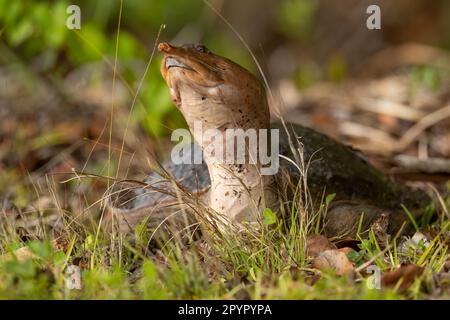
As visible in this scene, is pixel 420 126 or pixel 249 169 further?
pixel 420 126

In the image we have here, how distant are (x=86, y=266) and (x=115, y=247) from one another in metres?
0.13

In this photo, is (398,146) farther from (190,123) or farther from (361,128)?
(190,123)

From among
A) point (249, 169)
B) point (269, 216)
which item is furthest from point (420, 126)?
point (269, 216)

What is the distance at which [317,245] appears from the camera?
110 inches

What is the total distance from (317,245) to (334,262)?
189 millimetres

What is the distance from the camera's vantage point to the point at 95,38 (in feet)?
16.0

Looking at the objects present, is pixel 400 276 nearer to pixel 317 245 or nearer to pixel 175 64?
pixel 317 245

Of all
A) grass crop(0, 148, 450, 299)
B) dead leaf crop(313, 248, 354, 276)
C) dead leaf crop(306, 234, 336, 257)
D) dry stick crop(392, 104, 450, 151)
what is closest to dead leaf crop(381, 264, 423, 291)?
grass crop(0, 148, 450, 299)

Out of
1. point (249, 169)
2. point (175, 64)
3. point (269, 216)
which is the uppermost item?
point (175, 64)

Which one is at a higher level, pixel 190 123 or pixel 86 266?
pixel 190 123

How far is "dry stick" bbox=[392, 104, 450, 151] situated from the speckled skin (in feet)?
3.82

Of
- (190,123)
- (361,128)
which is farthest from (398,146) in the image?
(190,123)

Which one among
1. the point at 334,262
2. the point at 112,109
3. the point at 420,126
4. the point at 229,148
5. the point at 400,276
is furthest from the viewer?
the point at 420,126

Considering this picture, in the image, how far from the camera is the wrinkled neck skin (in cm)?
273
